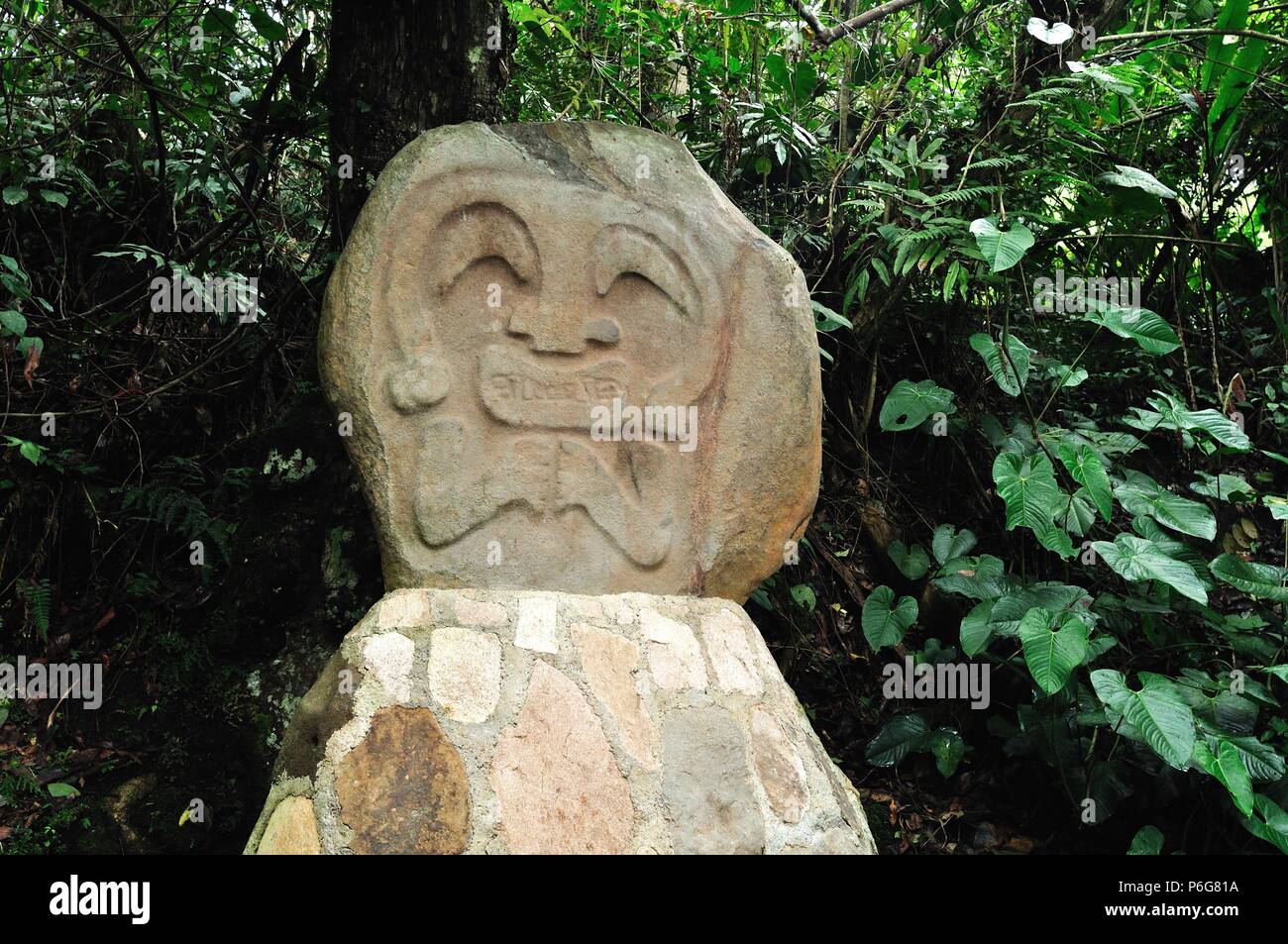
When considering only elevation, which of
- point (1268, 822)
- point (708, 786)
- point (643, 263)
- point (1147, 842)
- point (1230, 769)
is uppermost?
point (643, 263)

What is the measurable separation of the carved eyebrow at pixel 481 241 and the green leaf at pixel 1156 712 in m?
1.95

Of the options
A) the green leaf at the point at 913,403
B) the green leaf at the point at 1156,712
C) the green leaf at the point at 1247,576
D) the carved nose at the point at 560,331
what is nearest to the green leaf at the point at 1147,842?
the green leaf at the point at 1156,712

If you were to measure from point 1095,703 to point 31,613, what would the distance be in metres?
3.53

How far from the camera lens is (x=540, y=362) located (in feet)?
9.59

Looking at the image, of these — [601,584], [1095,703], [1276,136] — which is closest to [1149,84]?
[1276,136]

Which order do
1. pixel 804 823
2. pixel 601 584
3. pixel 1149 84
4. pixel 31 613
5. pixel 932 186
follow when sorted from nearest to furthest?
pixel 804 823, pixel 601 584, pixel 31 613, pixel 932 186, pixel 1149 84

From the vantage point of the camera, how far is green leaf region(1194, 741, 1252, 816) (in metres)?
2.96

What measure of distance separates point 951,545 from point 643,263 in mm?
1601

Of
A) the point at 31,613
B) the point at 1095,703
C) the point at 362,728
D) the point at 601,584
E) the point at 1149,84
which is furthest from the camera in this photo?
the point at 1149,84

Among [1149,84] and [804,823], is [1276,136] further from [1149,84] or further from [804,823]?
[804,823]

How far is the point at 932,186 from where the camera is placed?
4.10m

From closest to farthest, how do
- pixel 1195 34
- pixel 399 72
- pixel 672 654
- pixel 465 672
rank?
1. pixel 465 672
2. pixel 672 654
3. pixel 399 72
4. pixel 1195 34

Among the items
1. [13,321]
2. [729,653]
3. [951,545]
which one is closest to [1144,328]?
[951,545]

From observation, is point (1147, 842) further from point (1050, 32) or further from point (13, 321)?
point (13, 321)
